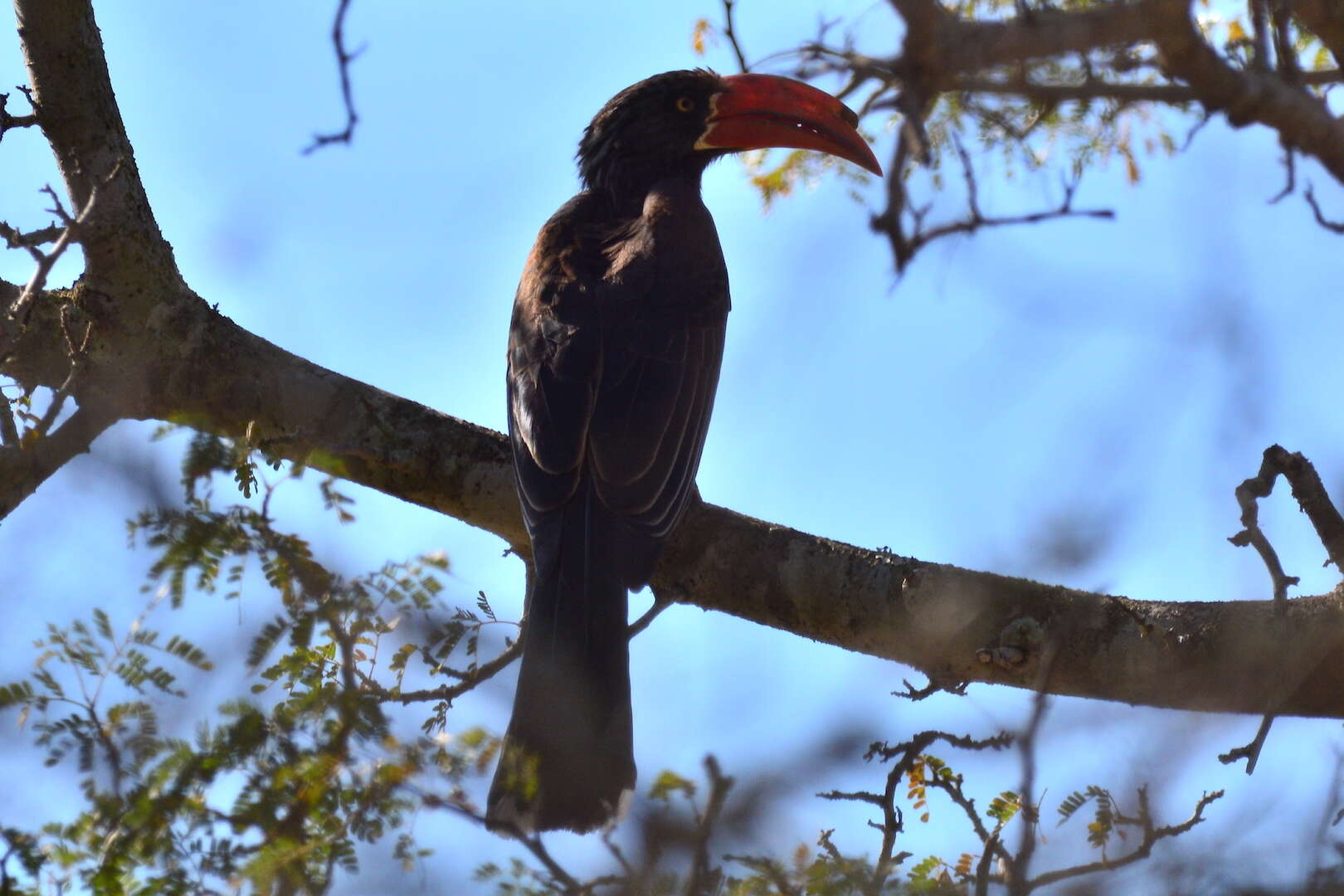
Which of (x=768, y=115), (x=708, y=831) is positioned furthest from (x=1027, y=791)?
A: (x=768, y=115)

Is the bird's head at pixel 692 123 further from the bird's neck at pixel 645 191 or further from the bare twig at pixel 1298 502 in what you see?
the bare twig at pixel 1298 502

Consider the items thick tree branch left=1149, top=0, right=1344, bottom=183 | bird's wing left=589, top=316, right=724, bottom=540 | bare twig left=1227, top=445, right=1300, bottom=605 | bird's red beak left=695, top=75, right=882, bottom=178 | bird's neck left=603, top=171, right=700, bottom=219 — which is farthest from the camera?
bird's red beak left=695, top=75, right=882, bottom=178

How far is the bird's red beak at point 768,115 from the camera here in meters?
5.48

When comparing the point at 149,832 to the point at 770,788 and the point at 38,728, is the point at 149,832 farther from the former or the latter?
the point at 770,788

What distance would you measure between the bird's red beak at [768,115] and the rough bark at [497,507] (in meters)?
2.03

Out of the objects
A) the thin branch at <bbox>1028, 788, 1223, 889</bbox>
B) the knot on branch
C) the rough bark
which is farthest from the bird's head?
the thin branch at <bbox>1028, 788, 1223, 889</bbox>

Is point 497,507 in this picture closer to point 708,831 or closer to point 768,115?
point 708,831

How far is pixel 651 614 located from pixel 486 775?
1.59 m

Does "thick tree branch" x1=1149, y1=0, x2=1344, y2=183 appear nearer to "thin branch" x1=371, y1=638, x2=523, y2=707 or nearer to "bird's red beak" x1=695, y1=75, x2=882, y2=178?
"thin branch" x1=371, y1=638, x2=523, y2=707

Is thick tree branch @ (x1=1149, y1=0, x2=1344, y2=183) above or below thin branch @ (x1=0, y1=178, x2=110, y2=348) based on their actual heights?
above

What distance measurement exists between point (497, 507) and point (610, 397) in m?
0.46

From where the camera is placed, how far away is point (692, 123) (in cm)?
567

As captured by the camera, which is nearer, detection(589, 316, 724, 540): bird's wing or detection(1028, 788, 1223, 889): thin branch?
detection(1028, 788, 1223, 889): thin branch

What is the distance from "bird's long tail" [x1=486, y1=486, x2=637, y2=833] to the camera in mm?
3400
